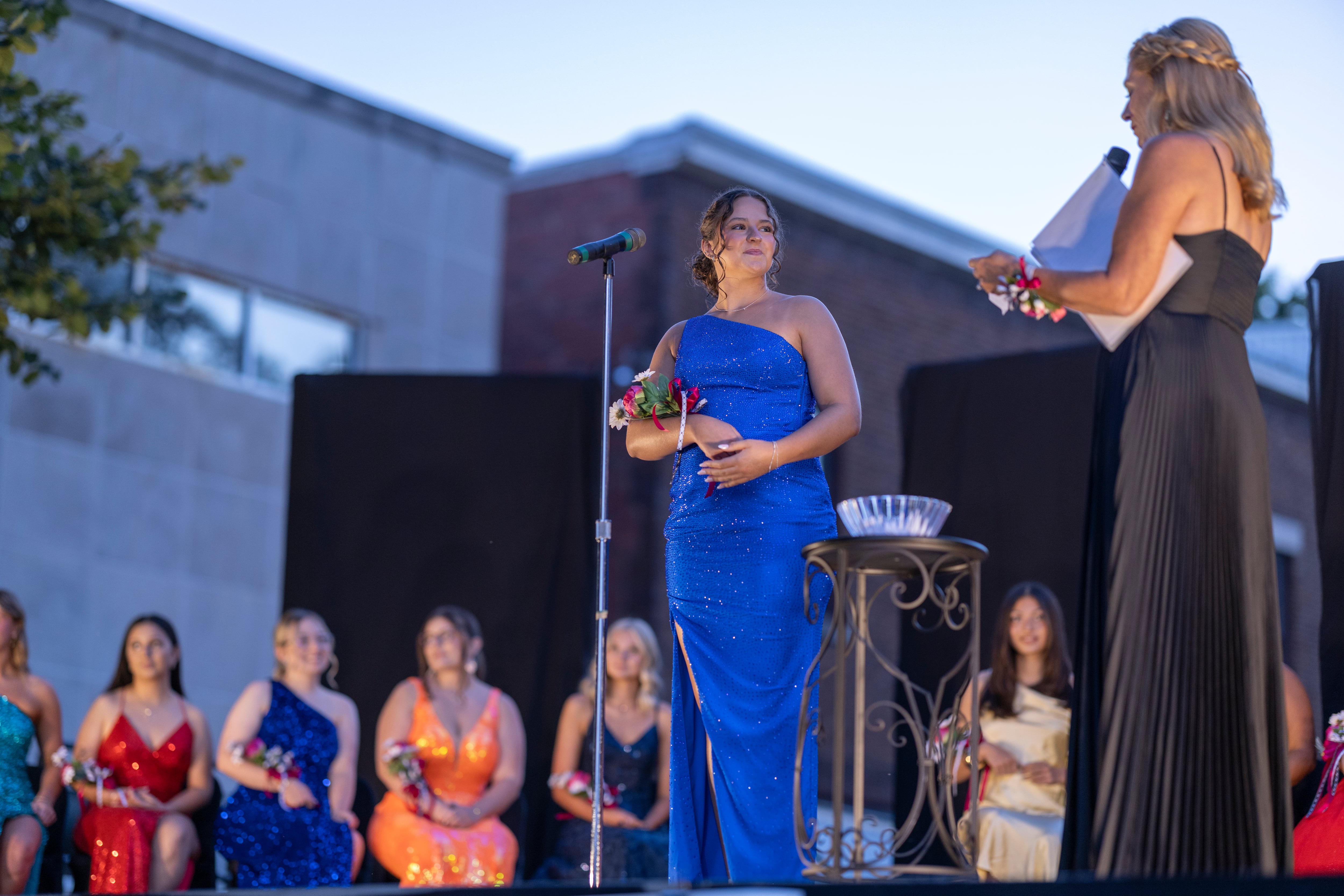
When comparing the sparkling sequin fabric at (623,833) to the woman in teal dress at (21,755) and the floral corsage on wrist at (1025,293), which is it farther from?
the floral corsage on wrist at (1025,293)

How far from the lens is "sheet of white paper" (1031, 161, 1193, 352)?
10.6 ft

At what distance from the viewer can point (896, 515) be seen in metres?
3.56

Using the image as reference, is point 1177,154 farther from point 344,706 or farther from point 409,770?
point 344,706

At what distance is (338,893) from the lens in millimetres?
2670

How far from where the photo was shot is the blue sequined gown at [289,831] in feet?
21.0

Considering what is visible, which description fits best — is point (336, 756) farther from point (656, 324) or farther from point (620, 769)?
point (656, 324)

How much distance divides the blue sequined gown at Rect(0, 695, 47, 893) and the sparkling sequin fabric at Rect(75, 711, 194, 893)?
8.1 inches

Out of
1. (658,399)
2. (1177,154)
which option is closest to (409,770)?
(658,399)

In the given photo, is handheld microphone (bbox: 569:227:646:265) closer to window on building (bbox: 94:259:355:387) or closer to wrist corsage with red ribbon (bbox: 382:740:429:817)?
wrist corsage with red ribbon (bbox: 382:740:429:817)

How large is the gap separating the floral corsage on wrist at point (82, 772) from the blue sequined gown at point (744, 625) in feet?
10.8

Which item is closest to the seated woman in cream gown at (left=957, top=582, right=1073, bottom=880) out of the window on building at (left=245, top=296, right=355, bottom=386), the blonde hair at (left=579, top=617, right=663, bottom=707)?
the blonde hair at (left=579, top=617, right=663, bottom=707)

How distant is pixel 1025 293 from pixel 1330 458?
3033mm

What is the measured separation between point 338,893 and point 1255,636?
5.78ft

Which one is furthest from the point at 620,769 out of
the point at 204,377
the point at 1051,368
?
the point at 204,377
